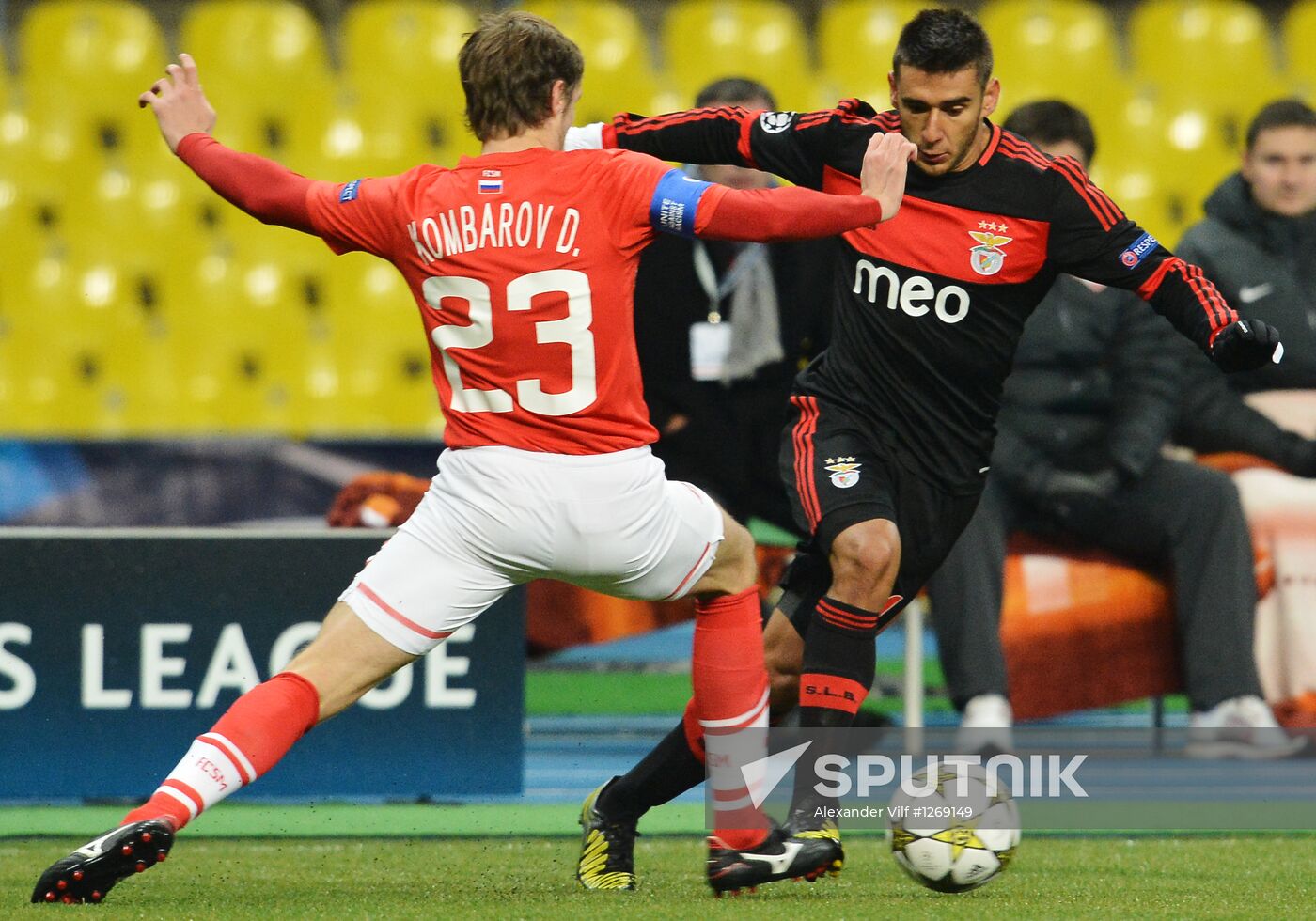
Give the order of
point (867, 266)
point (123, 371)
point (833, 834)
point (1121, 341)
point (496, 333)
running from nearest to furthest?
point (496, 333)
point (833, 834)
point (867, 266)
point (1121, 341)
point (123, 371)

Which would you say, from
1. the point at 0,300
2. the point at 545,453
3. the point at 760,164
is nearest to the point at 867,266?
the point at 760,164

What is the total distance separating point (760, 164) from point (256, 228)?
5.30 metres

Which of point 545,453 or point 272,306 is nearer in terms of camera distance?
point 545,453

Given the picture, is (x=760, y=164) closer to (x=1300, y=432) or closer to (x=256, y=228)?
(x=1300, y=432)

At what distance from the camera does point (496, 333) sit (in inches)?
143

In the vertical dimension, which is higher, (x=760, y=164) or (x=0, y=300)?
(x=760, y=164)

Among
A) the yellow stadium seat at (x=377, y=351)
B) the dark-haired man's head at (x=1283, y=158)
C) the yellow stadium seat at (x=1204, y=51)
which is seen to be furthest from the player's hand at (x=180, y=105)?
the yellow stadium seat at (x=1204, y=51)

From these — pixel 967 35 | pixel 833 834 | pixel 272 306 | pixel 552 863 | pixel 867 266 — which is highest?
pixel 967 35

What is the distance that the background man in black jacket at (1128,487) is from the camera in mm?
6441

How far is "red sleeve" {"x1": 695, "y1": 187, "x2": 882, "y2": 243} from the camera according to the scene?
359cm

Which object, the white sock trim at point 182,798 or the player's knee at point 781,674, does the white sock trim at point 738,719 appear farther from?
the white sock trim at point 182,798

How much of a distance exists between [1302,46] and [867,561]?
7617mm

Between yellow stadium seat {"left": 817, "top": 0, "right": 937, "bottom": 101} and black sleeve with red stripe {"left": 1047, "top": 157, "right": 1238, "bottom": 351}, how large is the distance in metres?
5.63

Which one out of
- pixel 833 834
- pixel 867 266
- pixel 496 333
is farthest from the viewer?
pixel 867 266
